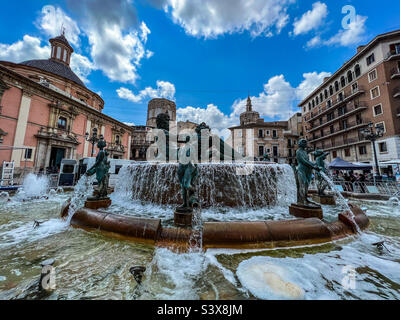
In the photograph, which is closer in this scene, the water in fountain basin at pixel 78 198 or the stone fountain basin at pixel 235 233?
the stone fountain basin at pixel 235 233

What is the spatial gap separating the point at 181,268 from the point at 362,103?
32907 millimetres

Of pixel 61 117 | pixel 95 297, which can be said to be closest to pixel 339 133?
pixel 95 297

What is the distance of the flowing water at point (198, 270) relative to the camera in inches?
64.5

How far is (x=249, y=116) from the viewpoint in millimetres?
51875

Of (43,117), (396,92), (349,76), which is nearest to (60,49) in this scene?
(43,117)

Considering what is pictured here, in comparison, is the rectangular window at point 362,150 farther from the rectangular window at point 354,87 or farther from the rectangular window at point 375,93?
the rectangular window at point 354,87

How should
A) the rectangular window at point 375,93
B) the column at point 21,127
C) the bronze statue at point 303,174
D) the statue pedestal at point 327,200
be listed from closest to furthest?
the bronze statue at point 303,174, the statue pedestal at point 327,200, the column at point 21,127, the rectangular window at point 375,93

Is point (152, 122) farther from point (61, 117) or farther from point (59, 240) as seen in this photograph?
point (59, 240)

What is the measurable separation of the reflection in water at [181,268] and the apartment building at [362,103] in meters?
26.1

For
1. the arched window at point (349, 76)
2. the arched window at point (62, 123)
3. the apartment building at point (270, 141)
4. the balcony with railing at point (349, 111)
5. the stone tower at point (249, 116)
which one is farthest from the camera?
the stone tower at point (249, 116)

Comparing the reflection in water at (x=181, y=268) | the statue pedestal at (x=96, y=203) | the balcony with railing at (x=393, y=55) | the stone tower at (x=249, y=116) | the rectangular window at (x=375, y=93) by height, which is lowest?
the reflection in water at (x=181, y=268)

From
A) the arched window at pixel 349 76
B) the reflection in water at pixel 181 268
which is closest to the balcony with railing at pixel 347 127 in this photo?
the arched window at pixel 349 76

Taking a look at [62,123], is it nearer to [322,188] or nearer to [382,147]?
[322,188]

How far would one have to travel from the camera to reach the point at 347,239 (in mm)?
2965
